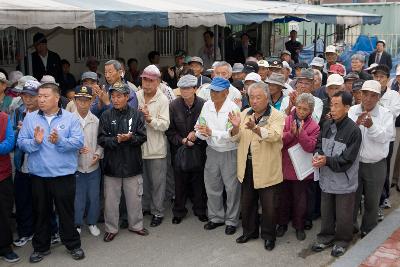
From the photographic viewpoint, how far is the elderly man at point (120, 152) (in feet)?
16.6

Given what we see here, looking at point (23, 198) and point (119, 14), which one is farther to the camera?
point (119, 14)

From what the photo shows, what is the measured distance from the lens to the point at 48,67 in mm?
8883

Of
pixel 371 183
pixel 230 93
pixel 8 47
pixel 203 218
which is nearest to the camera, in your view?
pixel 371 183

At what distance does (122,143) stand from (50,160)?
31.5 inches

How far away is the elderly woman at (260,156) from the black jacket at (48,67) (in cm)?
499

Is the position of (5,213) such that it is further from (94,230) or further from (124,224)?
(124,224)

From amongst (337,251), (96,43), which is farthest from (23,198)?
(96,43)

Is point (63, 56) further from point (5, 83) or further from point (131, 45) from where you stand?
point (5, 83)

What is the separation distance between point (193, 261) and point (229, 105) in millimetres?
1661

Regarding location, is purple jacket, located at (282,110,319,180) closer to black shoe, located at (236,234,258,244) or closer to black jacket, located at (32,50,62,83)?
black shoe, located at (236,234,258,244)

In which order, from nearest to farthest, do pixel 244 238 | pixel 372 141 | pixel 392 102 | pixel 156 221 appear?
pixel 372 141 < pixel 244 238 < pixel 156 221 < pixel 392 102

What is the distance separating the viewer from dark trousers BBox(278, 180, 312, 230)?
5.27 meters

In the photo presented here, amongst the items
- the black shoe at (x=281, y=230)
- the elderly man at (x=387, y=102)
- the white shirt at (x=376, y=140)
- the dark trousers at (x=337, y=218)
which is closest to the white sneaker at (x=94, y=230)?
the black shoe at (x=281, y=230)

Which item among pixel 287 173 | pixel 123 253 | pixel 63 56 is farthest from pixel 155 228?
pixel 63 56
